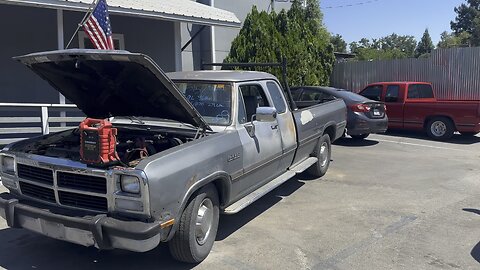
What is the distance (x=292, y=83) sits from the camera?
1446 cm

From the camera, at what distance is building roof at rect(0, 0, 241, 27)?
8059 millimetres

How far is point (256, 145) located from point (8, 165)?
257 cm

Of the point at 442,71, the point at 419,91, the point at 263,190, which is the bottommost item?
the point at 263,190

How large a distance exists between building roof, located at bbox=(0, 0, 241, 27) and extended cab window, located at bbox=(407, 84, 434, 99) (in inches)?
215

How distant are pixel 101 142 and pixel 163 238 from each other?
3.11 ft

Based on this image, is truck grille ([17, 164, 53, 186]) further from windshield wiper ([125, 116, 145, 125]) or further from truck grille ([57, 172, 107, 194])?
windshield wiper ([125, 116, 145, 125])

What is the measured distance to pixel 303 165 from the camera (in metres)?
Result: 6.48

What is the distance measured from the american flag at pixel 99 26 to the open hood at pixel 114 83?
3.09 m

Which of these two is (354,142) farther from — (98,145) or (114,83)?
(98,145)

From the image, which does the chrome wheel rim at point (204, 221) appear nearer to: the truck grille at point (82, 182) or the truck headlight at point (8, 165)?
the truck grille at point (82, 182)

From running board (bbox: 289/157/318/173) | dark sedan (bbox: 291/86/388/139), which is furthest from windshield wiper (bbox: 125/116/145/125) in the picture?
dark sedan (bbox: 291/86/388/139)

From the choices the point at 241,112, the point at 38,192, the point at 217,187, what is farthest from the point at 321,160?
the point at 38,192

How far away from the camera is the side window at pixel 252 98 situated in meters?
5.21

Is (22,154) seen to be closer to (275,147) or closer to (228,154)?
(228,154)
